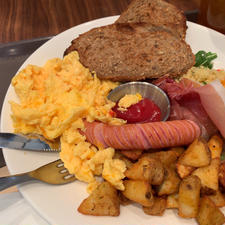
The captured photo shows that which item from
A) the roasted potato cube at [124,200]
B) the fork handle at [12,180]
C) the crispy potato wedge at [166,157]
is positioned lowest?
the roasted potato cube at [124,200]

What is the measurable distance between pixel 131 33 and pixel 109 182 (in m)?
1.39

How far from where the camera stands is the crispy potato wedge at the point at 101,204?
1.48 m

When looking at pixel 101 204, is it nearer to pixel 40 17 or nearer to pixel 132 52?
pixel 132 52

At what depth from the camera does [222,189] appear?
1.53 m

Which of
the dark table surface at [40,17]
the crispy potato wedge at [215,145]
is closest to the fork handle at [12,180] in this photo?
the crispy potato wedge at [215,145]

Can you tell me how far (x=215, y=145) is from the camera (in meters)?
1.71

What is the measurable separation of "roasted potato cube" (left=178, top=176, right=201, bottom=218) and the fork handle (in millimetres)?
896

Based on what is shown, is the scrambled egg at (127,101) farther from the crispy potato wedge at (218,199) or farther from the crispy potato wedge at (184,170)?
the crispy potato wedge at (218,199)

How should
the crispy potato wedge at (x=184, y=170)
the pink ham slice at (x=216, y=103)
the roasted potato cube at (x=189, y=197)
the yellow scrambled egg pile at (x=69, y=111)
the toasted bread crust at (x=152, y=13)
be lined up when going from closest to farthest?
the roasted potato cube at (x=189, y=197), the crispy potato wedge at (x=184, y=170), the yellow scrambled egg pile at (x=69, y=111), the pink ham slice at (x=216, y=103), the toasted bread crust at (x=152, y=13)

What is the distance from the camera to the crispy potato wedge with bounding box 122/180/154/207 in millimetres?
1406

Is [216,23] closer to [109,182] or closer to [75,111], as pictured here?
[75,111]

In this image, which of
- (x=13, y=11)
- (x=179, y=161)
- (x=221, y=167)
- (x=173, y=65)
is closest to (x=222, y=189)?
(x=221, y=167)

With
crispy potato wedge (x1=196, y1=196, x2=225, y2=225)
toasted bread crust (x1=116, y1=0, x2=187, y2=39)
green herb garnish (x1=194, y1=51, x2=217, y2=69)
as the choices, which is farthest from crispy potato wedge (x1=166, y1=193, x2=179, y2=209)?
toasted bread crust (x1=116, y1=0, x2=187, y2=39)

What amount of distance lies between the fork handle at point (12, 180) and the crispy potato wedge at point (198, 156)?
3.08ft
